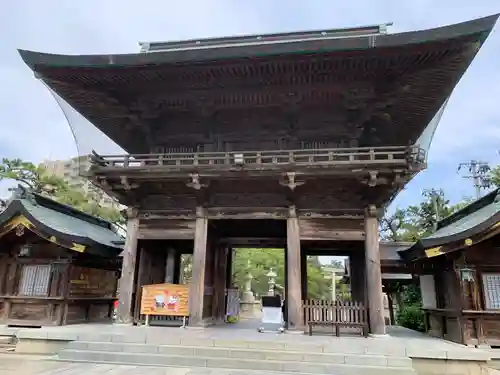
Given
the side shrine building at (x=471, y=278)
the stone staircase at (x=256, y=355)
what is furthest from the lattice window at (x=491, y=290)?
the stone staircase at (x=256, y=355)

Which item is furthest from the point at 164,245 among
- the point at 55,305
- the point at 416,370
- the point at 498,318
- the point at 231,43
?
the point at 498,318

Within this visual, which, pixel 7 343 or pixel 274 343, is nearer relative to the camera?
pixel 274 343

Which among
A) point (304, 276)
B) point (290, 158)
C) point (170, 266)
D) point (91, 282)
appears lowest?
point (91, 282)

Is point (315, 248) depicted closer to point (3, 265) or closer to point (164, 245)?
point (164, 245)

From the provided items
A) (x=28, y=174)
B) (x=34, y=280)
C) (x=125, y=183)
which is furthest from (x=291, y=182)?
(x=28, y=174)

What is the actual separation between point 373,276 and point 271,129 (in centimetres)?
521

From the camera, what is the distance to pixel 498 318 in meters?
8.32

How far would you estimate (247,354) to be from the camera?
24.0 ft

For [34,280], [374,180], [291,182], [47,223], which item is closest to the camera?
[374,180]

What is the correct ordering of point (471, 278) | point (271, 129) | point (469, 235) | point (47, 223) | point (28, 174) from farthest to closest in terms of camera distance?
point (28, 174), point (271, 129), point (47, 223), point (471, 278), point (469, 235)

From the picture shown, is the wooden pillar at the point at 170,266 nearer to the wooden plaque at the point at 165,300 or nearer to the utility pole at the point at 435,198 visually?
the wooden plaque at the point at 165,300

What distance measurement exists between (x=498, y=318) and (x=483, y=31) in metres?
6.56

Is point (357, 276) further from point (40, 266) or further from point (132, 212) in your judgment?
point (40, 266)

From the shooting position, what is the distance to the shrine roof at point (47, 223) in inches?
385
